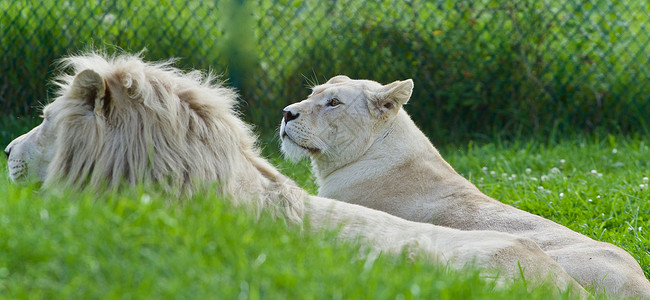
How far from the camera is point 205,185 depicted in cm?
358

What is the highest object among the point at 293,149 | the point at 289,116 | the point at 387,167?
the point at 387,167

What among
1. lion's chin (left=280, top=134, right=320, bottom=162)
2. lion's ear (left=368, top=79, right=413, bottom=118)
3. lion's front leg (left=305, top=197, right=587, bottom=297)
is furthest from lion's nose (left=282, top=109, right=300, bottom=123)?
lion's front leg (left=305, top=197, right=587, bottom=297)

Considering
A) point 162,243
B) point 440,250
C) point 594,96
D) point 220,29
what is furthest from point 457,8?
point 162,243

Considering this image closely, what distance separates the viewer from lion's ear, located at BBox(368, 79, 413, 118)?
5.76 metres

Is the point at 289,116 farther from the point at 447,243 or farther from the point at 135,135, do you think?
the point at 135,135

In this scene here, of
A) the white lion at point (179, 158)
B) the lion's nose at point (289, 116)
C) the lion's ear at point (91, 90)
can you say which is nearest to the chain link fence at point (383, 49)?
the lion's nose at point (289, 116)

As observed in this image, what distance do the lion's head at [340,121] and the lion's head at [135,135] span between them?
1987mm

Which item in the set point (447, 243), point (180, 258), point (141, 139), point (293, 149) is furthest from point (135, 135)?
point (293, 149)

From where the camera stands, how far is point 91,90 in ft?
11.6

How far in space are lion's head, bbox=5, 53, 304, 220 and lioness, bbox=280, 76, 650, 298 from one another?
76.8 inches

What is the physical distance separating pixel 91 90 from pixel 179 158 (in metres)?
0.45

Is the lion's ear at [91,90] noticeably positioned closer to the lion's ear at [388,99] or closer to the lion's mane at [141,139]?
the lion's mane at [141,139]

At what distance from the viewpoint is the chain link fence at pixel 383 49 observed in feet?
27.2

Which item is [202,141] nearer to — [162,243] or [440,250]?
[162,243]
